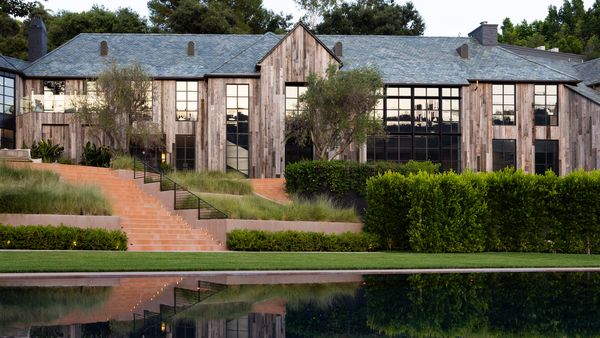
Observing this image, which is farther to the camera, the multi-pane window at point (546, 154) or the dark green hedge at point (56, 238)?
the multi-pane window at point (546, 154)

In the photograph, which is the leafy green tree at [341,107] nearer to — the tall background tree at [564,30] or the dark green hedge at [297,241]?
the dark green hedge at [297,241]

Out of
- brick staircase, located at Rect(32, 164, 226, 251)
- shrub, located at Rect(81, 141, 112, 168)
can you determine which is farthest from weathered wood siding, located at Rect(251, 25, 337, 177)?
brick staircase, located at Rect(32, 164, 226, 251)

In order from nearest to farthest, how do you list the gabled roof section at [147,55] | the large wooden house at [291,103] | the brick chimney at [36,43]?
the large wooden house at [291,103], the gabled roof section at [147,55], the brick chimney at [36,43]

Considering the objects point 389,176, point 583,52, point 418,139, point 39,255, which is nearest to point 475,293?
point 39,255

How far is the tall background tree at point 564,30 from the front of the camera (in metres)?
77.6

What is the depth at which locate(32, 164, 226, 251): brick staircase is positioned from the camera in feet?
86.2

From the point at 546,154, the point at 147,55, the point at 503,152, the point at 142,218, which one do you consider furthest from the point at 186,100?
the point at 546,154

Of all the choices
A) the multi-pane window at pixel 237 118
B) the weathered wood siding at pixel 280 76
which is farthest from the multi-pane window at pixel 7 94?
the weathered wood siding at pixel 280 76

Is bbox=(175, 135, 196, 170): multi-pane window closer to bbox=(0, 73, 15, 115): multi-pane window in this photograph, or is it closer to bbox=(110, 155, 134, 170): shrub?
bbox=(0, 73, 15, 115): multi-pane window

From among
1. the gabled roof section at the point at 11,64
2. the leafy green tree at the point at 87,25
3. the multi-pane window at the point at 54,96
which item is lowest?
the multi-pane window at the point at 54,96

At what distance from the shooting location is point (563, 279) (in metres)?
18.2

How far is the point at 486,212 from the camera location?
28469 mm

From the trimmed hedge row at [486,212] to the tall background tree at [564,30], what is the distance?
4541 cm

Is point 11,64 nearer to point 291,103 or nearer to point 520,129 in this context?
point 291,103
